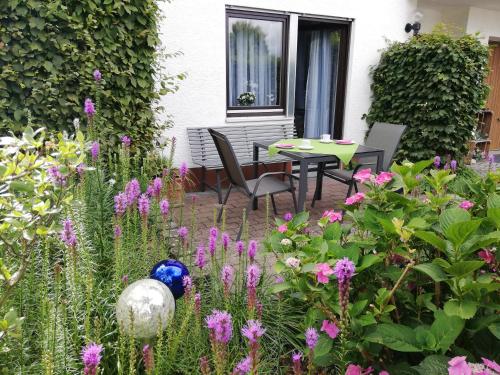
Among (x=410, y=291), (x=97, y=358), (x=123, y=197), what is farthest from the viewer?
(x=123, y=197)

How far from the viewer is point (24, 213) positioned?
1.41 metres

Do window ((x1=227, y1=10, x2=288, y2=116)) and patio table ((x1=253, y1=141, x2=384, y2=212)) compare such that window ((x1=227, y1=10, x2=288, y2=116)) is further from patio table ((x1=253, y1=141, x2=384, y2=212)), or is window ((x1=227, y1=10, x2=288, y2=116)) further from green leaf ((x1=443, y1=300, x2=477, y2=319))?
green leaf ((x1=443, y1=300, x2=477, y2=319))

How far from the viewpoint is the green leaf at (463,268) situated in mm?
1087

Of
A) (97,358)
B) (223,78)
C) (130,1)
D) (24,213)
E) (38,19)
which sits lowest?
(97,358)

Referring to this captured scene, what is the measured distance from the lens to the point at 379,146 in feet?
16.6

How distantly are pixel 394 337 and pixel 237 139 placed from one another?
485 cm

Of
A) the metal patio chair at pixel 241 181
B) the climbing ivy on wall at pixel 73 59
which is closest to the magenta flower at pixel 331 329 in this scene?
the metal patio chair at pixel 241 181

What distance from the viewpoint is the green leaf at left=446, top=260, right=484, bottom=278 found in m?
1.09

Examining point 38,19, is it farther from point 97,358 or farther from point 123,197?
point 97,358

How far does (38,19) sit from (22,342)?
294 centimetres

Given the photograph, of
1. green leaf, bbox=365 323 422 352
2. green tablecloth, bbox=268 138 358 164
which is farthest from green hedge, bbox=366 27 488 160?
green leaf, bbox=365 323 422 352

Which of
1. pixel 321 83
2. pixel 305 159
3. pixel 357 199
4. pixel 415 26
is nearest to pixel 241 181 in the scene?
pixel 305 159

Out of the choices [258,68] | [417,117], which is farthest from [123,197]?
[417,117]

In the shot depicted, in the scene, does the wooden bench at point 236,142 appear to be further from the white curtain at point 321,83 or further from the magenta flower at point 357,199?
the magenta flower at point 357,199
